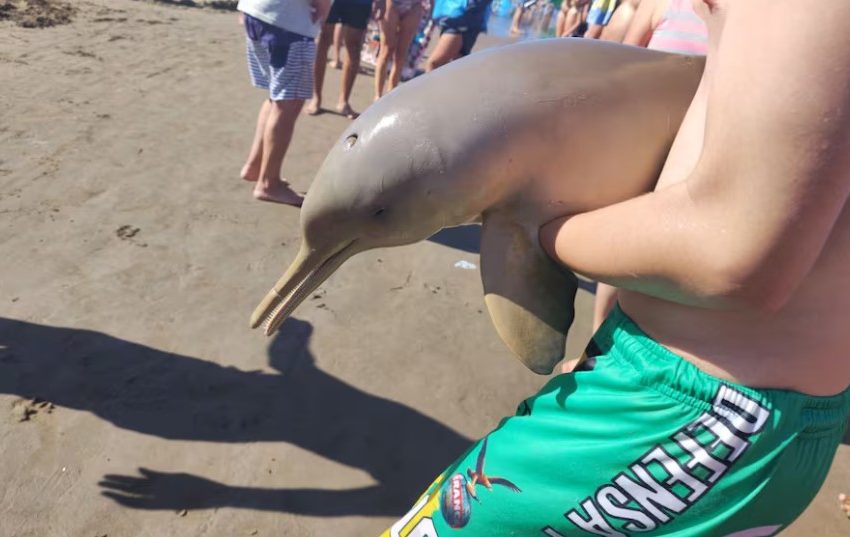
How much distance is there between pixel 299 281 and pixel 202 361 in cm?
155

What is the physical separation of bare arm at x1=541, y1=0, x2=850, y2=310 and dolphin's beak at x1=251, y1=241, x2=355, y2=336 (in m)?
0.76

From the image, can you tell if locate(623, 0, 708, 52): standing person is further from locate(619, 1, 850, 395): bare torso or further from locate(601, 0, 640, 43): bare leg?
locate(619, 1, 850, 395): bare torso

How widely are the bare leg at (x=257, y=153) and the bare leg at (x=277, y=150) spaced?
10cm

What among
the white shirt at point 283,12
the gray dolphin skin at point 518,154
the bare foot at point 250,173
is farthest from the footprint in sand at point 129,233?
the gray dolphin skin at point 518,154

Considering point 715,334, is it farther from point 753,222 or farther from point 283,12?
point 283,12

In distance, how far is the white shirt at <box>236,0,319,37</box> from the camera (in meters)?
3.92

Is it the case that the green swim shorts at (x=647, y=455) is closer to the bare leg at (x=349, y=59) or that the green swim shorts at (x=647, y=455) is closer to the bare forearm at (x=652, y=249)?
the bare forearm at (x=652, y=249)

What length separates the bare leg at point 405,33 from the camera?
654 centimetres

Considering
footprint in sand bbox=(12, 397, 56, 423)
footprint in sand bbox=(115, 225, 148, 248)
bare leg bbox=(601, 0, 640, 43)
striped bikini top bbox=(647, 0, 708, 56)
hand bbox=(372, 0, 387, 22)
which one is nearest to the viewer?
striped bikini top bbox=(647, 0, 708, 56)

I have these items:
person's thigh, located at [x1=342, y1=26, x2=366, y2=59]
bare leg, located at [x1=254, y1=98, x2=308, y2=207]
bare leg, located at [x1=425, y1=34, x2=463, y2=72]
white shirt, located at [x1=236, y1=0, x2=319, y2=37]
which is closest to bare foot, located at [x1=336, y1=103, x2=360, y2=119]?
person's thigh, located at [x1=342, y1=26, x2=366, y2=59]

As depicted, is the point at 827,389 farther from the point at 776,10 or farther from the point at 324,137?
the point at 324,137

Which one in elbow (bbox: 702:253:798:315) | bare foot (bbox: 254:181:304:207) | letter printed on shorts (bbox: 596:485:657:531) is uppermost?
elbow (bbox: 702:253:798:315)

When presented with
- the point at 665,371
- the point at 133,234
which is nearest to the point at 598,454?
the point at 665,371

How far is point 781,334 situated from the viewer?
103 cm
